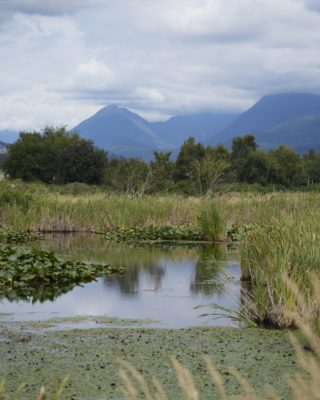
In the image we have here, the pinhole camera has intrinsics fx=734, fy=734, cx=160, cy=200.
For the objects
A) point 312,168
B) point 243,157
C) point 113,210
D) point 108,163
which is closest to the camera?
point 113,210

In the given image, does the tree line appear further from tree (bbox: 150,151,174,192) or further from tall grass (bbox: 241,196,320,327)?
tall grass (bbox: 241,196,320,327)

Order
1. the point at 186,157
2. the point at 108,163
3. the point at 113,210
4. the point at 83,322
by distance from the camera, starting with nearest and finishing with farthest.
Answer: the point at 83,322, the point at 113,210, the point at 108,163, the point at 186,157

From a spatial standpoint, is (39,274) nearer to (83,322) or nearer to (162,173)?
(83,322)

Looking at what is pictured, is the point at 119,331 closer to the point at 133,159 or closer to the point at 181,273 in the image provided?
the point at 181,273

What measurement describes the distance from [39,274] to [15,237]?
27.1ft

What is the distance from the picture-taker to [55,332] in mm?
8930

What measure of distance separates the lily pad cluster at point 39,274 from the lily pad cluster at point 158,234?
724 centimetres

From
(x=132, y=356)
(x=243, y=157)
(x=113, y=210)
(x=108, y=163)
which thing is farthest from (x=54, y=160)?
(x=132, y=356)

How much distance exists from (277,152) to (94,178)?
21373 mm

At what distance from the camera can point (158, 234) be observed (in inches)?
868

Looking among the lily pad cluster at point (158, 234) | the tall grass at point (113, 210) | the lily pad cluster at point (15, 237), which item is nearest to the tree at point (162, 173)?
the tall grass at point (113, 210)

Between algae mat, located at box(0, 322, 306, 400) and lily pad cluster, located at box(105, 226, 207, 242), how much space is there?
12.2 meters

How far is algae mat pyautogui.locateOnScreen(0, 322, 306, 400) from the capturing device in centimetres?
643

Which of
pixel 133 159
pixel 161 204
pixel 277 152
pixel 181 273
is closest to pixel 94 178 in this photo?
Answer: pixel 133 159
